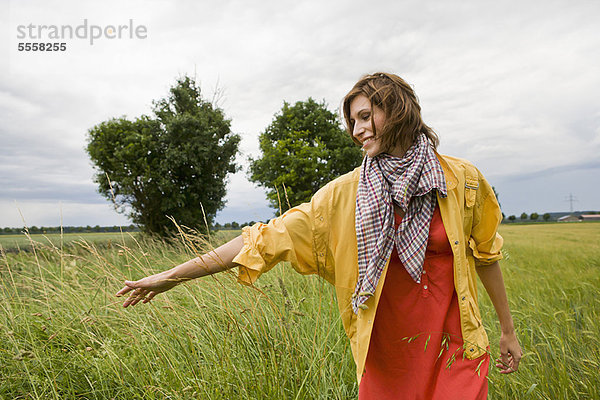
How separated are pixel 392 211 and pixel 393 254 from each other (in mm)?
207

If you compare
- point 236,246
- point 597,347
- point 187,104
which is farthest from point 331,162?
point 236,246

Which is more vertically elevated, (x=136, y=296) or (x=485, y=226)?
(x=485, y=226)

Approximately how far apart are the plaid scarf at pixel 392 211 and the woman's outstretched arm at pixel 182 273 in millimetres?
573

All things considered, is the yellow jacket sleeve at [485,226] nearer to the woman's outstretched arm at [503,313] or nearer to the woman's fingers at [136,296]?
the woman's outstretched arm at [503,313]

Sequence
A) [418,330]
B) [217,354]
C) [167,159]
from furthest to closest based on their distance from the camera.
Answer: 1. [167,159]
2. [217,354]
3. [418,330]

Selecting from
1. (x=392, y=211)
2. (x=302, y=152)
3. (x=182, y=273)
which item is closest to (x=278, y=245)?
(x=182, y=273)

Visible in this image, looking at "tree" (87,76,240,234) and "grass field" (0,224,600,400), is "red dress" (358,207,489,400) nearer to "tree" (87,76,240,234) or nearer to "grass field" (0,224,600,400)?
"grass field" (0,224,600,400)

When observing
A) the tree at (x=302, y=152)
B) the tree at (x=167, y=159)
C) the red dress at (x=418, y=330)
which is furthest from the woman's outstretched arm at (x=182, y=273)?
the tree at (x=302, y=152)

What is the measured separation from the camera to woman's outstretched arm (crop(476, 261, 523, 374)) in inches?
75.0

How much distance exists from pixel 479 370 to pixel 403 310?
39 cm

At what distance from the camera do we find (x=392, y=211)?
174 centimetres

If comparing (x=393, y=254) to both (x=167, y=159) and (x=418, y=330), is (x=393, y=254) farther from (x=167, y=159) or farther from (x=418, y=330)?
(x=167, y=159)

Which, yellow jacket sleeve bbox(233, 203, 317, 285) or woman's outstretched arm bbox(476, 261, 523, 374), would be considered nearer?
yellow jacket sleeve bbox(233, 203, 317, 285)

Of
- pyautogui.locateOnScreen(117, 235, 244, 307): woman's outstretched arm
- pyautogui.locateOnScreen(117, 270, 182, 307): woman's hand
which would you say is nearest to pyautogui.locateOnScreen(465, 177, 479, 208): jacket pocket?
pyautogui.locateOnScreen(117, 235, 244, 307): woman's outstretched arm
